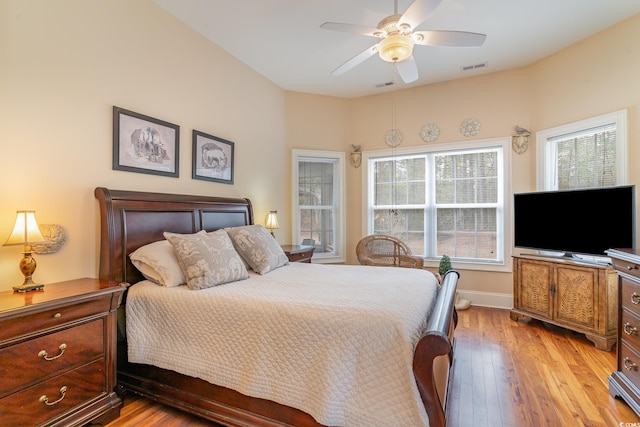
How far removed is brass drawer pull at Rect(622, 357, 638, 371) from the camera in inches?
76.1

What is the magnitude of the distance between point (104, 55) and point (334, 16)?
1.95 m

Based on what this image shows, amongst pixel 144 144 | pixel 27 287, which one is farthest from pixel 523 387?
pixel 144 144

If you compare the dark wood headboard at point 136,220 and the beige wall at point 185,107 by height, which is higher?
the beige wall at point 185,107

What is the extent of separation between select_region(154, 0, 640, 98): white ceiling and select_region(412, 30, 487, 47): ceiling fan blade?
60 centimetres

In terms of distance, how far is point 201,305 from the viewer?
6.17ft

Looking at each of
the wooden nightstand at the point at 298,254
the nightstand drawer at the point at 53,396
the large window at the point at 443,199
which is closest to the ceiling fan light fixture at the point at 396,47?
the wooden nightstand at the point at 298,254

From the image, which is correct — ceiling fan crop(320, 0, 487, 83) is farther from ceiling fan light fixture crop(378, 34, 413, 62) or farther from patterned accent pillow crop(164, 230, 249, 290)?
patterned accent pillow crop(164, 230, 249, 290)

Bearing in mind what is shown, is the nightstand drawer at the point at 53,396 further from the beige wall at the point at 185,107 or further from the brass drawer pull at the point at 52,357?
the beige wall at the point at 185,107

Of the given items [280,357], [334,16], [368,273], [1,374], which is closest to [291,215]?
[368,273]

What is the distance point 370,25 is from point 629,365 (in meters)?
3.35

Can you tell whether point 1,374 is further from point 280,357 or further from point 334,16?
point 334,16

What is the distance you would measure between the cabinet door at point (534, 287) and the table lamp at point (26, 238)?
4.33 m

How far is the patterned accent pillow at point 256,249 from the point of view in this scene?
2.67 metres

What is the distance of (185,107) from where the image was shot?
3.02 meters
